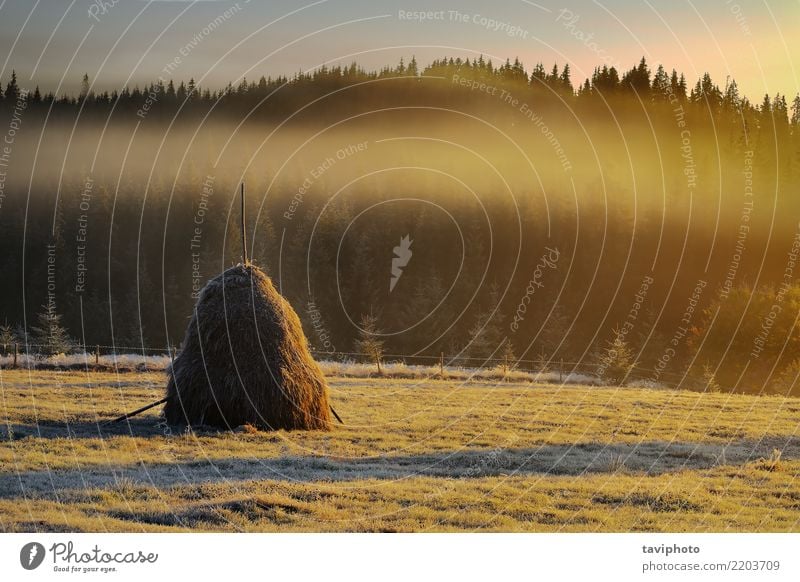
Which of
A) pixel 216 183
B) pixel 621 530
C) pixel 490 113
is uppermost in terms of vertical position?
pixel 490 113

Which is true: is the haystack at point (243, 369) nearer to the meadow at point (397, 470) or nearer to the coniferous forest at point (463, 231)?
the meadow at point (397, 470)

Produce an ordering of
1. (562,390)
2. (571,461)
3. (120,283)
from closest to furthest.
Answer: (571,461), (562,390), (120,283)

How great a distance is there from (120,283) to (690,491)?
14061cm

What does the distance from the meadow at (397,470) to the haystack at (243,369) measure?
612 mm

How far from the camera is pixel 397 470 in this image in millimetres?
21125

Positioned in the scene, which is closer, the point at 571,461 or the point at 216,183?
the point at 571,461

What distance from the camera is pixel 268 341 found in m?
24.0

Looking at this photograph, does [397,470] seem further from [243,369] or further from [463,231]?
[463,231]

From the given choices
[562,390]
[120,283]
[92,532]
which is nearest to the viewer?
[92,532]

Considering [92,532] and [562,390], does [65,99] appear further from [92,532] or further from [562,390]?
[92,532]

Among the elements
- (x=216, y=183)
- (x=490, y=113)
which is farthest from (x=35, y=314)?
(x=490, y=113)

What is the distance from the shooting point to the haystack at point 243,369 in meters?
23.8

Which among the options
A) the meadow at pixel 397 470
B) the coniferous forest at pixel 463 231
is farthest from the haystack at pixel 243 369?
the coniferous forest at pixel 463 231

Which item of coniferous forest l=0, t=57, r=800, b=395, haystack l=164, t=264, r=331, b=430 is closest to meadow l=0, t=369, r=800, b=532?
haystack l=164, t=264, r=331, b=430
